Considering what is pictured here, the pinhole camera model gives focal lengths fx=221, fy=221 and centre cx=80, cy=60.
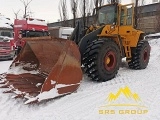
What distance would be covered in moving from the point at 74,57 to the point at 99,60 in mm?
842

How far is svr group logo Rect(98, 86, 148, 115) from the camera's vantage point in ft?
12.5

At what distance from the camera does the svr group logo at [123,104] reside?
150 inches

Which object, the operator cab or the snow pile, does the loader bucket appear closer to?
the snow pile

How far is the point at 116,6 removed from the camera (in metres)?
6.51

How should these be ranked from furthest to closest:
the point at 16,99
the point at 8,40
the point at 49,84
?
the point at 8,40, the point at 16,99, the point at 49,84

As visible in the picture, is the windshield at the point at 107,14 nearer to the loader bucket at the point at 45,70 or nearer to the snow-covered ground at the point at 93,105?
the snow-covered ground at the point at 93,105

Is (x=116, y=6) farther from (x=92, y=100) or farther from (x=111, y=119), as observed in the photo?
(x=111, y=119)

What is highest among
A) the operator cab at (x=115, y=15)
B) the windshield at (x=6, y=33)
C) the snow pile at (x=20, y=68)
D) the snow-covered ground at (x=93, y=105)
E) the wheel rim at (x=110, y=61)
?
the operator cab at (x=115, y=15)

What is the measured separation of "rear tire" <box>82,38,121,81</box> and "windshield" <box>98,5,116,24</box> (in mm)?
1130

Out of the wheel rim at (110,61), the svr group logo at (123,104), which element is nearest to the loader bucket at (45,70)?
the svr group logo at (123,104)

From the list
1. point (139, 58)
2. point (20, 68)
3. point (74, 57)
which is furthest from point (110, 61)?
point (20, 68)

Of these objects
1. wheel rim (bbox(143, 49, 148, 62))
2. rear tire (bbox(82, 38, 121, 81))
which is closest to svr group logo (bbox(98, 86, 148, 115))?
rear tire (bbox(82, 38, 121, 81))

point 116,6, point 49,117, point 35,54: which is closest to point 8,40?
point 35,54

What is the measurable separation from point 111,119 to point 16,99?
6.78ft
